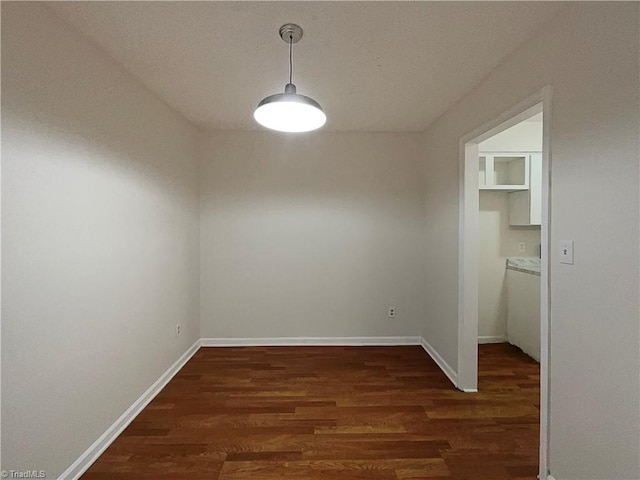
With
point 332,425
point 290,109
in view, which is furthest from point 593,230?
point 332,425

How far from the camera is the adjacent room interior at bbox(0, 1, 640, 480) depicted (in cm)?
140

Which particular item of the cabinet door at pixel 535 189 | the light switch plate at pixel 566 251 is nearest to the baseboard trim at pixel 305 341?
the cabinet door at pixel 535 189

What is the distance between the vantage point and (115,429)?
2.08 m

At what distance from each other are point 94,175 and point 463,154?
281 centimetres

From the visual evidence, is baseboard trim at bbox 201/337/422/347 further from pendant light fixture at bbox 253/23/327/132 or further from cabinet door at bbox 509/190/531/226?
pendant light fixture at bbox 253/23/327/132

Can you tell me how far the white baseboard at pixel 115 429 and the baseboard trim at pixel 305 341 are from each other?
66 centimetres

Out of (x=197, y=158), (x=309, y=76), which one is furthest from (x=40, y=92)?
(x=197, y=158)

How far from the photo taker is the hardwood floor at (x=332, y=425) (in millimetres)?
1827

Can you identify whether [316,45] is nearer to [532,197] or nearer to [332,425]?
[332,425]

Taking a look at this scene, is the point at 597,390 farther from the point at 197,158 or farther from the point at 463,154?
the point at 197,158

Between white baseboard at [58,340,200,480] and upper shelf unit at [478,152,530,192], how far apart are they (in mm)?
3869

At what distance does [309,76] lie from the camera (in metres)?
2.25

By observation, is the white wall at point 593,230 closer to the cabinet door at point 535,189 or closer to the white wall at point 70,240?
the cabinet door at point 535,189
